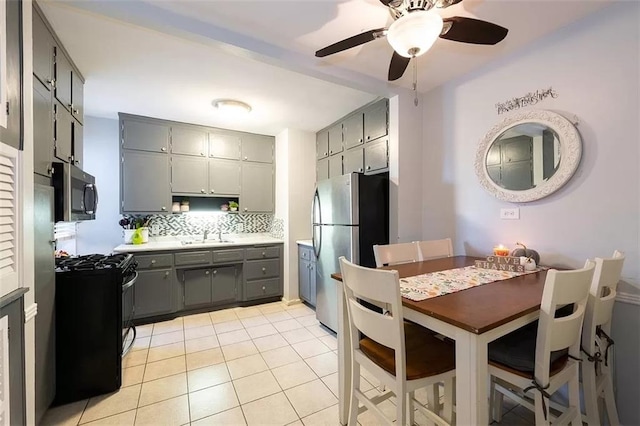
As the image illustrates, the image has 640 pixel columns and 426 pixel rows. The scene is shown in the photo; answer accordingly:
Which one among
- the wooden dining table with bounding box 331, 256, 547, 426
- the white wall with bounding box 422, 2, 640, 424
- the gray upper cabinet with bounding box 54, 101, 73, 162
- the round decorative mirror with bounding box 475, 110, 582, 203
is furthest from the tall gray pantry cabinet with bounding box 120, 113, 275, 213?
the wooden dining table with bounding box 331, 256, 547, 426

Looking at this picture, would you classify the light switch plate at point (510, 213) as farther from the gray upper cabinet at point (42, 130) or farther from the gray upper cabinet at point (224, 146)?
the gray upper cabinet at point (224, 146)

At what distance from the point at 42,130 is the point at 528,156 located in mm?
3269

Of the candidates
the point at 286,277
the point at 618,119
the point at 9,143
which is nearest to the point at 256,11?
the point at 9,143

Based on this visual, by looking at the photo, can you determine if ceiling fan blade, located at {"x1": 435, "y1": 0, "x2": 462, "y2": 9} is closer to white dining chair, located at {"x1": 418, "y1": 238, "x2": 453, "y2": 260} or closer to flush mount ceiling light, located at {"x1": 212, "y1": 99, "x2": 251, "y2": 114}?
white dining chair, located at {"x1": 418, "y1": 238, "x2": 453, "y2": 260}

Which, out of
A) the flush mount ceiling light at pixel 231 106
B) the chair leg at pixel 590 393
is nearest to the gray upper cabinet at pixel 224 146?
the flush mount ceiling light at pixel 231 106

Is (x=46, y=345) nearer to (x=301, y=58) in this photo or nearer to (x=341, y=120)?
(x=301, y=58)

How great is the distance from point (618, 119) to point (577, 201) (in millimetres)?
514

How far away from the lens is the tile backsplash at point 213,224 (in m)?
3.72

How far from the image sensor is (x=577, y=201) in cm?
178

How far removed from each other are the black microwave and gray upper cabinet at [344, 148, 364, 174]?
99.2 inches

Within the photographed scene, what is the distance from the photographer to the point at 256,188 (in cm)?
405

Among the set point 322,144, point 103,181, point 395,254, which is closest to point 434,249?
point 395,254

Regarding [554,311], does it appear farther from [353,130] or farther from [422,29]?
[353,130]

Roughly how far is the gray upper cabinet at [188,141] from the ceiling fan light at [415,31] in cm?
303
